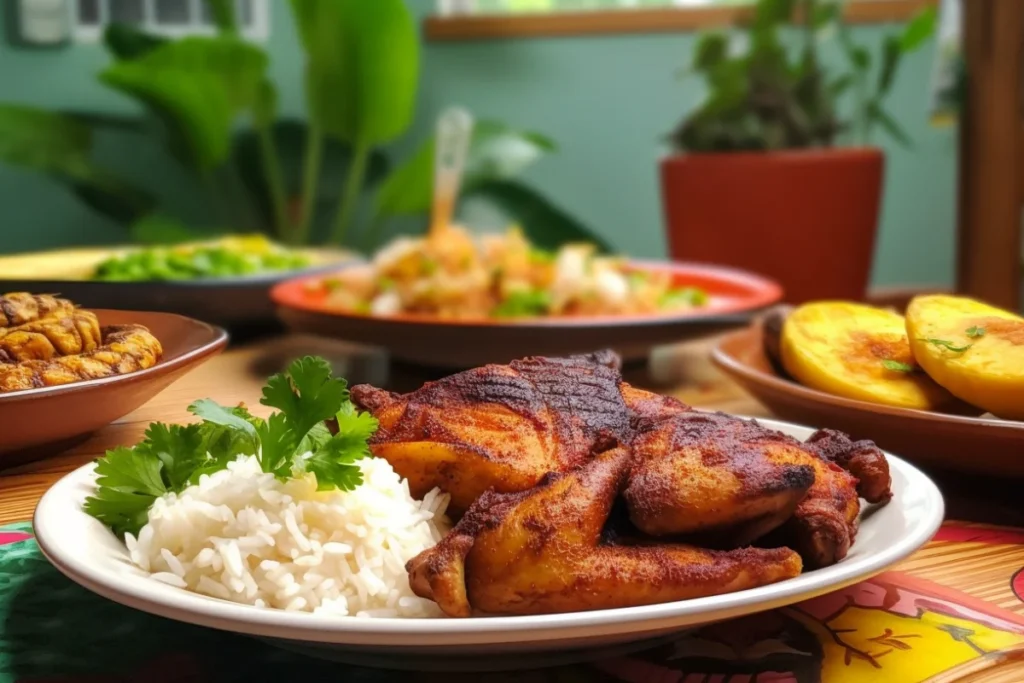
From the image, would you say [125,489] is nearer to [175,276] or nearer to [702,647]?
[702,647]

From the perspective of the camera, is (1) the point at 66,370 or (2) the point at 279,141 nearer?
(1) the point at 66,370

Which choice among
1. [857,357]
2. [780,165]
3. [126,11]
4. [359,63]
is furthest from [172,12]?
[857,357]

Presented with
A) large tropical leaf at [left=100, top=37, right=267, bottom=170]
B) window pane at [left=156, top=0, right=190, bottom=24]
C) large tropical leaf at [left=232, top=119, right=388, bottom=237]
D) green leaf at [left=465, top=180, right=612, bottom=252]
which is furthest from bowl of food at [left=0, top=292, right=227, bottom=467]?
window pane at [left=156, top=0, right=190, bottom=24]

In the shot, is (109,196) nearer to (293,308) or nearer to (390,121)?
(390,121)

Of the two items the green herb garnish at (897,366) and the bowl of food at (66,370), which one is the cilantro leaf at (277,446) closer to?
the bowl of food at (66,370)

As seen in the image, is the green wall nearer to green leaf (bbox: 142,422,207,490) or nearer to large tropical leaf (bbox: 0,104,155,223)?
large tropical leaf (bbox: 0,104,155,223)

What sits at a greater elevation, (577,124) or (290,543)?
(577,124)

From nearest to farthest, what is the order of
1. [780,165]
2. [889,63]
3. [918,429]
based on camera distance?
[918,429] < [780,165] < [889,63]
